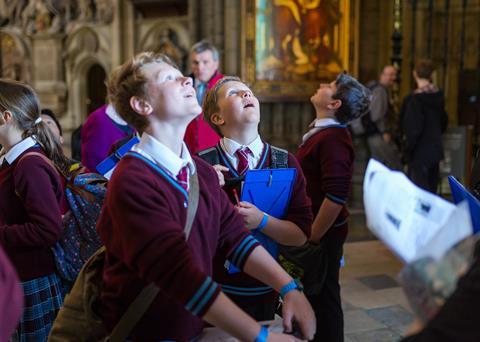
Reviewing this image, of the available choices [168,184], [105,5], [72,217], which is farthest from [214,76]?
[105,5]

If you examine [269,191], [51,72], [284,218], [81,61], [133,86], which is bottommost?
[284,218]

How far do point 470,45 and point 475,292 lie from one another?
24.5 feet

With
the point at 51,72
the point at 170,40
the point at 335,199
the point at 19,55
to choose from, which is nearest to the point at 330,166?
the point at 335,199

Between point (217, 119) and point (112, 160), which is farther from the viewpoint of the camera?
point (112, 160)

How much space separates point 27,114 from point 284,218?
1049mm

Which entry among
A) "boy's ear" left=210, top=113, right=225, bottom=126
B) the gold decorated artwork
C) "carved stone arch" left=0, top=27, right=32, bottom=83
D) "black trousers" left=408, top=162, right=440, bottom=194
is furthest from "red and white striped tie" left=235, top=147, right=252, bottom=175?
"carved stone arch" left=0, top=27, right=32, bottom=83

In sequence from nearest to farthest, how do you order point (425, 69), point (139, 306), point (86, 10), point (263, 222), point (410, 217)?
1. point (410, 217)
2. point (139, 306)
3. point (263, 222)
4. point (425, 69)
5. point (86, 10)

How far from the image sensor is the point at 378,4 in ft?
23.1

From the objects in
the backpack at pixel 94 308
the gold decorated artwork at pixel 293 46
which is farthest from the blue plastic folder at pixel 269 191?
the gold decorated artwork at pixel 293 46

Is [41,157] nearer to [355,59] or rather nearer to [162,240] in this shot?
[162,240]

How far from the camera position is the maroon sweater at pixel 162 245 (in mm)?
1163

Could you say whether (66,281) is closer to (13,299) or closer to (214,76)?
(13,299)

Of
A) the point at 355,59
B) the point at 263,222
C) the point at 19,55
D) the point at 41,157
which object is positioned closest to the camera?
the point at 263,222

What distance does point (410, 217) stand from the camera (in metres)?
0.92
